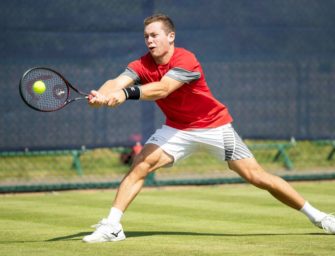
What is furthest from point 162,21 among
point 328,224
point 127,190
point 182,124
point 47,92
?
point 328,224

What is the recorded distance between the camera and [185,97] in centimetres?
748

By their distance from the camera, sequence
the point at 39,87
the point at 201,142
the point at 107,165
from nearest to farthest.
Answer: the point at 39,87 → the point at 201,142 → the point at 107,165

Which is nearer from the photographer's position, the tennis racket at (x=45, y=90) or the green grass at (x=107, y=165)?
the tennis racket at (x=45, y=90)

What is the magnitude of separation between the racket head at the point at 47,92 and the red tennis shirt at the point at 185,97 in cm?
61

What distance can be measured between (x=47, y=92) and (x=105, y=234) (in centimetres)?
118

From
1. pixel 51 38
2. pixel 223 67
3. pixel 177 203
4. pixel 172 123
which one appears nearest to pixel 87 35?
pixel 51 38

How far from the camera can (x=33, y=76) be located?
7207 mm

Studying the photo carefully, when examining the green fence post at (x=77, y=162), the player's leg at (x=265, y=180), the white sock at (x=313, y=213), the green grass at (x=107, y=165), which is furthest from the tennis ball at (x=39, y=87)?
the green fence post at (x=77, y=162)

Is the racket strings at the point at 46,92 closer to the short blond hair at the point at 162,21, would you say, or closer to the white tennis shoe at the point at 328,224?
the short blond hair at the point at 162,21

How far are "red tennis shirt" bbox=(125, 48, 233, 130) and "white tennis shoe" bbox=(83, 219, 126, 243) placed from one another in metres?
1.05

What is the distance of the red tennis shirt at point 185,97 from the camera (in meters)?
7.46

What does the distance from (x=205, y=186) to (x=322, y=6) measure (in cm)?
304

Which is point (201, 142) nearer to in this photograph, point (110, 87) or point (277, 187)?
point (277, 187)

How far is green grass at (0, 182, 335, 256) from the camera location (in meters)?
Answer: 6.64
